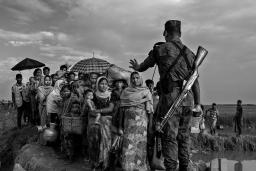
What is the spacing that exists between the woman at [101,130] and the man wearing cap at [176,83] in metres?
1.90

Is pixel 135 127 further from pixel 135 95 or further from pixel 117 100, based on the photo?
pixel 117 100

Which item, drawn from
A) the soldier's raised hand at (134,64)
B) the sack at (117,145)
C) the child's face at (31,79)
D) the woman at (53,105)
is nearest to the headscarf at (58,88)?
the woman at (53,105)

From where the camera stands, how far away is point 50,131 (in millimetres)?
7766

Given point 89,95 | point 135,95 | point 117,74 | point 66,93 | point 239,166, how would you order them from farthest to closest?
point 66,93 < point 117,74 < point 89,95 < point 135,95 < point 239,166

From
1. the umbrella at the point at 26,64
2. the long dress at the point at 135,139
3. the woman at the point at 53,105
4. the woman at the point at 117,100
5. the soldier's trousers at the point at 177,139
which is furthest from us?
the umbrella at the point at 26,64

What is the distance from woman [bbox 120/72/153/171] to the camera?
5.85 m

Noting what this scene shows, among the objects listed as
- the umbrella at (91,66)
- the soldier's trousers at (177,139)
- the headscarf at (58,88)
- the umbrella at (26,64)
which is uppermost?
the umbrella at (26,64)

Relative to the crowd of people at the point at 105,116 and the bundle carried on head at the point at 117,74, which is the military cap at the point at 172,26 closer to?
the crowd of people at the point at 105,116

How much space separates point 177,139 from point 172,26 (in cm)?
140

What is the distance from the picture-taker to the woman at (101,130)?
604cm

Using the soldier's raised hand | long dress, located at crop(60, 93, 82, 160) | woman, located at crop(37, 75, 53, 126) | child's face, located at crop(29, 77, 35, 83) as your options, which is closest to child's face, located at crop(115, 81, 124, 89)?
long dress, located at crop(60, 93, 82, 160)

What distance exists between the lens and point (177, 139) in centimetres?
434

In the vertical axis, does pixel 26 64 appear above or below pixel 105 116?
above

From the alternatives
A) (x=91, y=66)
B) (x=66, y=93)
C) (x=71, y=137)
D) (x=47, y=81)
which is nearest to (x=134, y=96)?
(x=71, y=137)
